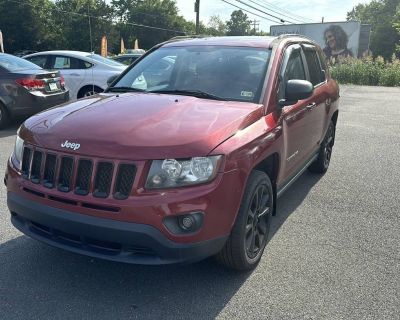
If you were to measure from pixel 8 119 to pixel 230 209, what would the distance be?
275 inches

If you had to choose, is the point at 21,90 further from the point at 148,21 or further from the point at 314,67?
the point at 148,21

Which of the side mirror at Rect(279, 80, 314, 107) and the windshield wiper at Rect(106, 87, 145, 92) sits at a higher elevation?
the side mirror at Rect(279, 80, 314, 107)

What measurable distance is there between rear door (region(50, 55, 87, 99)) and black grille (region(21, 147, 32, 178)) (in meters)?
7.87

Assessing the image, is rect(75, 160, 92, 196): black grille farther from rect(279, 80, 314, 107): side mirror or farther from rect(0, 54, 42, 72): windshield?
rect(0, 54, 42, 72): windshield

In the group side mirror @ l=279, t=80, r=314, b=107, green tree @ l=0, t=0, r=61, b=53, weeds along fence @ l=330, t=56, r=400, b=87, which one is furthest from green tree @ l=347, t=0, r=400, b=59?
side mirror @ l=279, t=80, r=314, b=107

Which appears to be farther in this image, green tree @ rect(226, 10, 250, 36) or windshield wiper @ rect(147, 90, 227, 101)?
green tree @ rect(226, 10, 250, 36)

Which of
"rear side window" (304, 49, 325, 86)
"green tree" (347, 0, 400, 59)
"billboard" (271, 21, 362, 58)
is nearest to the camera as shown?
"rear side window" (304, 49, 325, 86)

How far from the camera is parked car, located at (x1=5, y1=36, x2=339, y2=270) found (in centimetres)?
272

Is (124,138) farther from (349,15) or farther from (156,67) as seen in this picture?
(349,15)

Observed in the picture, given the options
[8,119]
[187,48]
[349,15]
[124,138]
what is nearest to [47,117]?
[124,138]

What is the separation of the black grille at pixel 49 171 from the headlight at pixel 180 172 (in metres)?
0.72

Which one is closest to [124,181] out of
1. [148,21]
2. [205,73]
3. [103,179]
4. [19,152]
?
[103,179]

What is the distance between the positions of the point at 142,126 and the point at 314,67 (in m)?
3.08

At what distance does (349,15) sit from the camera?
124125mm
